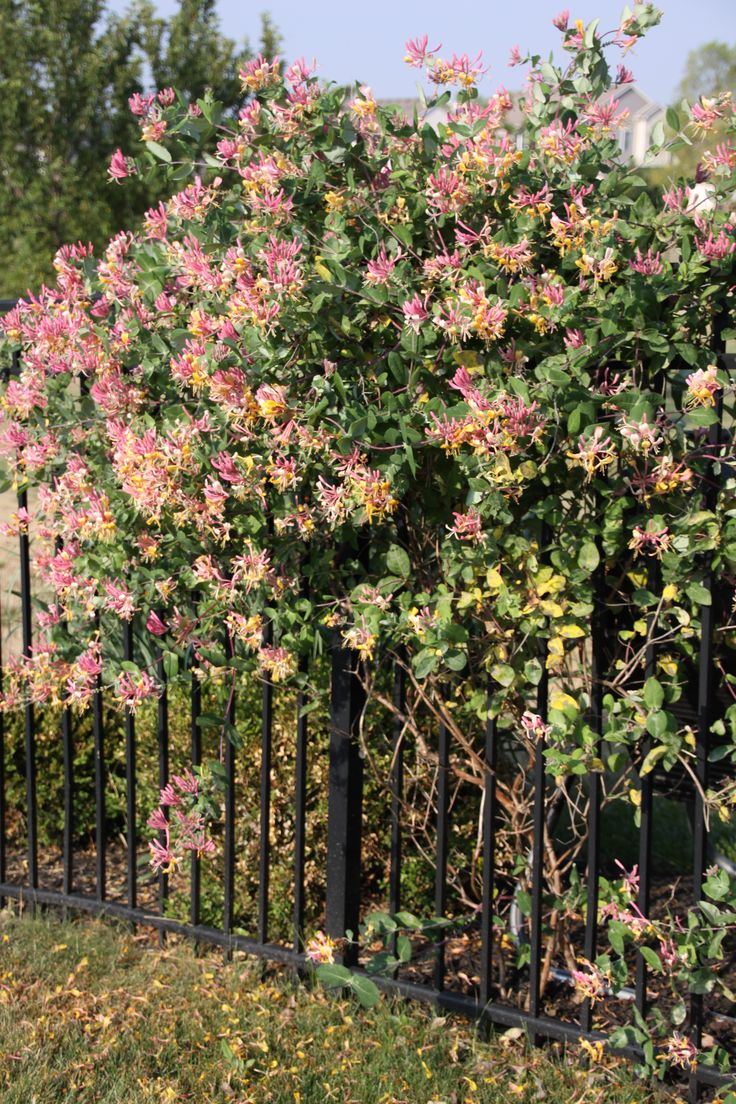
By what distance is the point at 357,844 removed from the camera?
10.4 feet

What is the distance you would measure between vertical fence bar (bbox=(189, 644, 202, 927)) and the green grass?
148 millimetres

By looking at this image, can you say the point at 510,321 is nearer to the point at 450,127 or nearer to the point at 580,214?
the point at 580,214

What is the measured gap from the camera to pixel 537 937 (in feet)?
9.52

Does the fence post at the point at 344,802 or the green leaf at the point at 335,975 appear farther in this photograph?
the fence post at the point at 344,802

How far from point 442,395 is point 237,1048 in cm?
165

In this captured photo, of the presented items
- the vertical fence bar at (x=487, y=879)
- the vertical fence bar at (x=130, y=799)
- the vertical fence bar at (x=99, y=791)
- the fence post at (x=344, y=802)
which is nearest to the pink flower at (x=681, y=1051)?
the vertical fence bar at (x=487, y=879)

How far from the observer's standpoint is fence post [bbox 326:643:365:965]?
3.09 m

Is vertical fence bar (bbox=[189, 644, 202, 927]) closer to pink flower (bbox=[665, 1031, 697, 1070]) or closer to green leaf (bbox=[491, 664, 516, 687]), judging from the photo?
green leaf (bbox=[491, 664, 516, 687])

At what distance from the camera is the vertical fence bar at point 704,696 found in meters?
2.53

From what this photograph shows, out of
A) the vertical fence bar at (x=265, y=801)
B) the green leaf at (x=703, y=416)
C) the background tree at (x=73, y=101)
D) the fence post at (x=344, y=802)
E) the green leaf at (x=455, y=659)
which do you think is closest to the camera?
the green leaf at (x=703, y=416)

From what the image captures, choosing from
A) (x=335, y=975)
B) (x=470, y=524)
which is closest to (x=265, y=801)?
(x=335, y=975)

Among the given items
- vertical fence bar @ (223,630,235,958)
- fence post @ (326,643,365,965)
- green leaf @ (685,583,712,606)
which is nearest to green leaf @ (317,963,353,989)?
fence post @ (326,643,365,965)

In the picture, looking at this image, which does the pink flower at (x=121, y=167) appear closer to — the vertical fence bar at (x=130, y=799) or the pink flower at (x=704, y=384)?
the vertical fence bar at (x=130, y=799)

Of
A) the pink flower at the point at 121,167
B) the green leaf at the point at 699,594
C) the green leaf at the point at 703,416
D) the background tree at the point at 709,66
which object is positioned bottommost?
the green leaf at the point at 699,594
